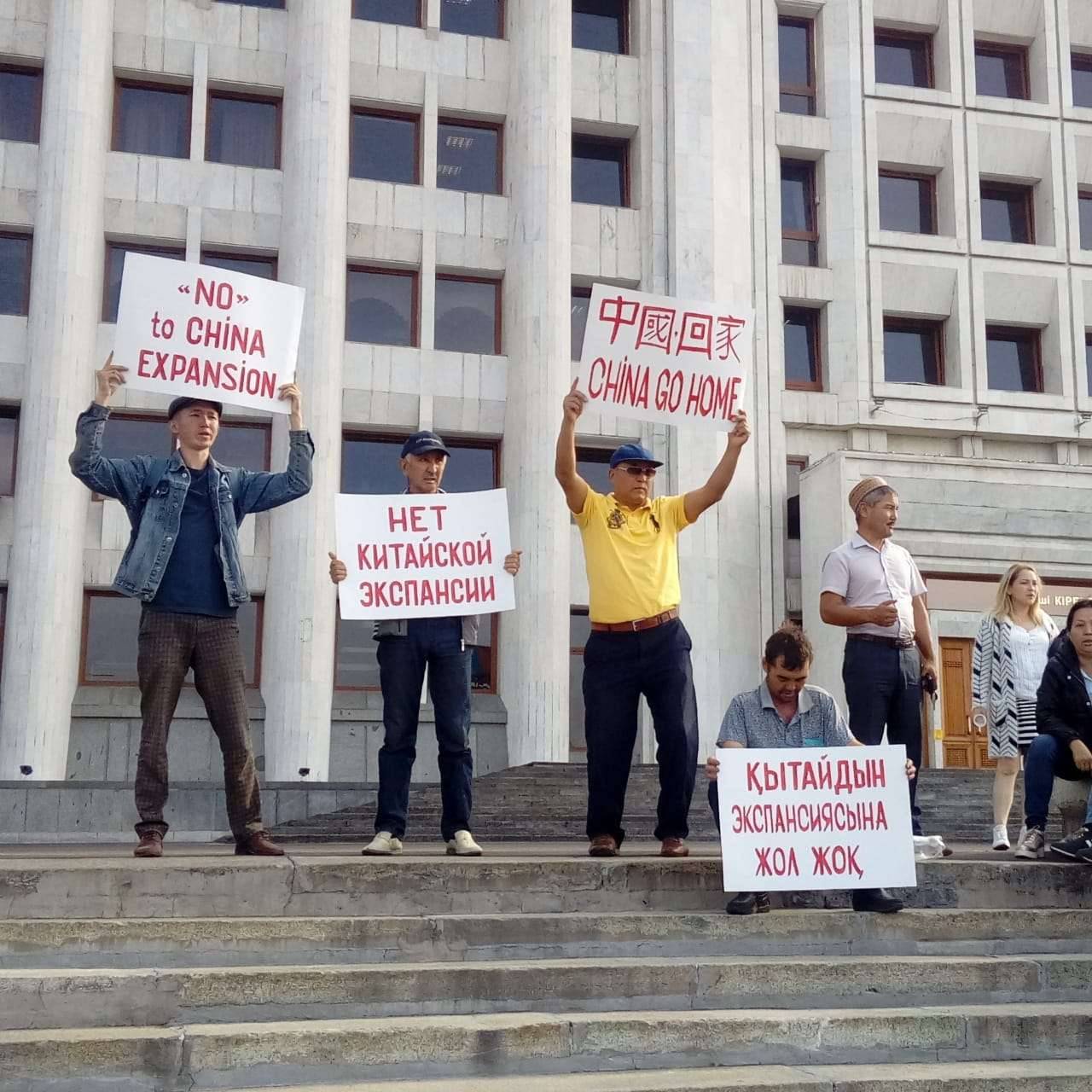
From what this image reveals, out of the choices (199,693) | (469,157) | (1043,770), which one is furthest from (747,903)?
(469,157)

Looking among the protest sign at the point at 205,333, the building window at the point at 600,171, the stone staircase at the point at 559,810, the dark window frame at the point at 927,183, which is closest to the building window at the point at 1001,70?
the dark window frame at the point at 927,183

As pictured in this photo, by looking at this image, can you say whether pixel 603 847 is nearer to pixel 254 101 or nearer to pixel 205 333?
pixel 205 333

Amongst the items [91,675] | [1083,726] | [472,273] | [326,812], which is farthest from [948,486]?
[1083,726]

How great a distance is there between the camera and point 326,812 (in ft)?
56.2

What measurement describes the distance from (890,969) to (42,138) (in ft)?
67.2

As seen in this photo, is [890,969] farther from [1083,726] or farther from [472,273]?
[472,273]

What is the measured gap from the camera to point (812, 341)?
25.7m

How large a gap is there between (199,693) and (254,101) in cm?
1935

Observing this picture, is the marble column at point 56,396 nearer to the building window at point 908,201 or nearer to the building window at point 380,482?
the building window at point 380,482

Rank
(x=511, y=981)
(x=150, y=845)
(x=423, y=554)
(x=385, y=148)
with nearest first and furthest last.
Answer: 1. (x=511, y=981)
2. (x=150, y=845)
3. (x=423, y=554)
4. (x=385, y=148)

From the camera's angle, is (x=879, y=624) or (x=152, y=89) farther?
(x=152, y=89)

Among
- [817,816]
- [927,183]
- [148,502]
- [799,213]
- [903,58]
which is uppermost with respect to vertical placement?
[903,58]

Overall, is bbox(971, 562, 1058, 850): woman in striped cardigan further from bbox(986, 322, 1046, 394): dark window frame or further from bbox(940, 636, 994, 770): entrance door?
bbox(986, 322, 1046, 394): dark window frame

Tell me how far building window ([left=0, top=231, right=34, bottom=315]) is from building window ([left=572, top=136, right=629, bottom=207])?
9.51 meters
